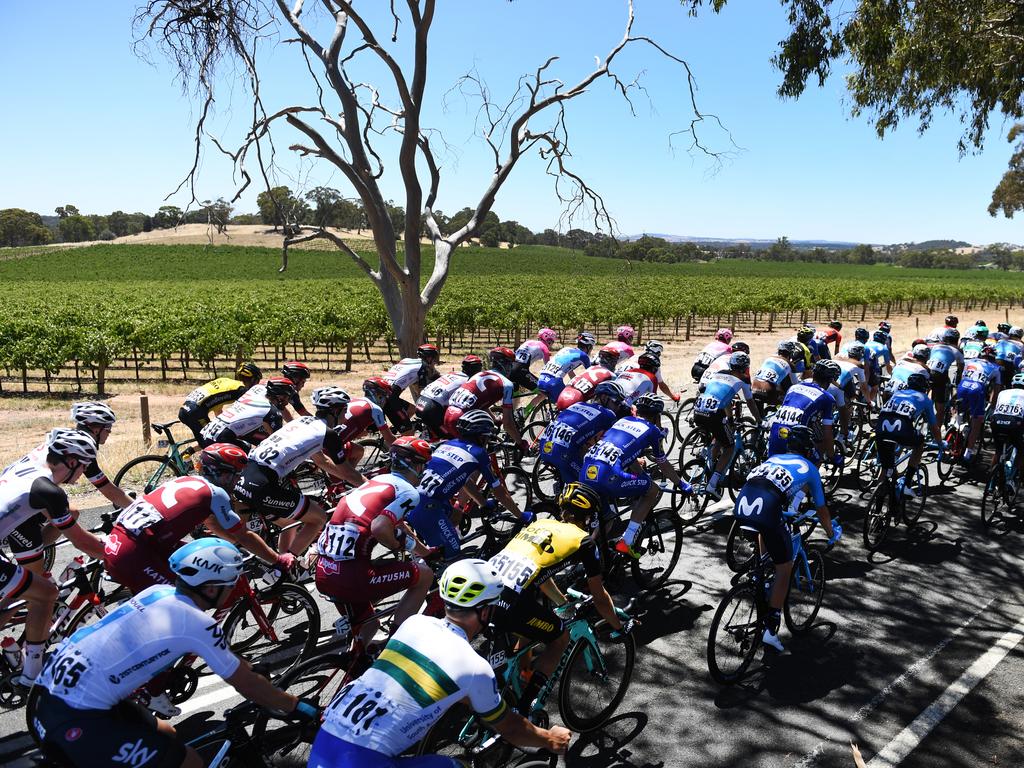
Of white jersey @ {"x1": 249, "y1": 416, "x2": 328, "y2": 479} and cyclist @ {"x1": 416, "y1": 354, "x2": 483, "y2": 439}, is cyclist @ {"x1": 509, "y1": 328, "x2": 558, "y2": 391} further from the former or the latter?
white jersey @ {"x1": 249, "y1": 416, "x2": 328, "y2": 479}

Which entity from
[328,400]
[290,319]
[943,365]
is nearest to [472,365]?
[328,400]

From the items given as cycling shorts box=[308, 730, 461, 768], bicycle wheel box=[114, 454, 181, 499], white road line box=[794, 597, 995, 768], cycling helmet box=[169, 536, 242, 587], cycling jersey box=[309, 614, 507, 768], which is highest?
cycling helmet box=[169, 536, 242, 587]

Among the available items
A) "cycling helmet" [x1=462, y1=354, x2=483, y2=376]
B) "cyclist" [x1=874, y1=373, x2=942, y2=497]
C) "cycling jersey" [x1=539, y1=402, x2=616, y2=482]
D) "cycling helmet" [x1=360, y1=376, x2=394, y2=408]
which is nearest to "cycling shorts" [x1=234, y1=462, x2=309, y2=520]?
"cycling jersey" [x1=539, y1=402, x2=616, y2=482]

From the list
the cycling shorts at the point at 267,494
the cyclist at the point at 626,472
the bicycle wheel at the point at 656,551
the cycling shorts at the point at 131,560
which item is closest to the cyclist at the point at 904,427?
the bicycle wheel at the point at 656,551

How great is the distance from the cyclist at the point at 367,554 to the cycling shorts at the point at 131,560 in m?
1.15

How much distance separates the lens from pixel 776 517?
226 inches

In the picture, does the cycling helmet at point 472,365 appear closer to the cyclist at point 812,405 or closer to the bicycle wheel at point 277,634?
the cyclist at point 812,405

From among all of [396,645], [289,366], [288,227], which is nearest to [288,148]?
[288,227]

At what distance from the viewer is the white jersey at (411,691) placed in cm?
301

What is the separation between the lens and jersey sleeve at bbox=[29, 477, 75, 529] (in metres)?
4.96

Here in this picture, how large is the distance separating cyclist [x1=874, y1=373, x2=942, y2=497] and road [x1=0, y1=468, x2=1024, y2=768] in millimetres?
1099

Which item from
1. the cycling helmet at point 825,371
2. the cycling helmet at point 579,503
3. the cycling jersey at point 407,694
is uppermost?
the cycling helmet at point 825,371

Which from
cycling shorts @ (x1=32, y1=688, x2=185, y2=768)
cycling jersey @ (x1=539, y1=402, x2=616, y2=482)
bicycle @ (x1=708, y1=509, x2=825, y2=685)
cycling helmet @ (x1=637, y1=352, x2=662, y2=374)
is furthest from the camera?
cycling helmet @ (x1=637, y1=352, x2=662, y2=374)

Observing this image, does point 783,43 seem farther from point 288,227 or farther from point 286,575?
point 286,575
